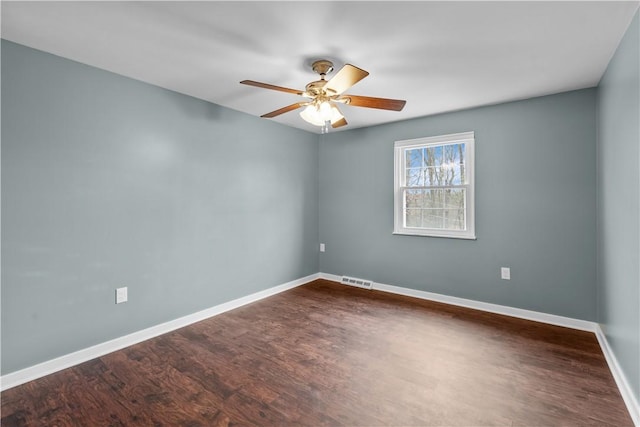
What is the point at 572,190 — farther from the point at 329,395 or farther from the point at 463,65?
the point at 329,395

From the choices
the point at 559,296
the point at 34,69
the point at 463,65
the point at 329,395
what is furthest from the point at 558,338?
the point at 34,69

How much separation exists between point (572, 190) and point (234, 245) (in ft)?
11.8

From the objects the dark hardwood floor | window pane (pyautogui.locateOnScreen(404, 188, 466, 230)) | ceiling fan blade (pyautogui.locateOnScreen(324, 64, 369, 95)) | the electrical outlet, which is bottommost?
the dark hardwood floor

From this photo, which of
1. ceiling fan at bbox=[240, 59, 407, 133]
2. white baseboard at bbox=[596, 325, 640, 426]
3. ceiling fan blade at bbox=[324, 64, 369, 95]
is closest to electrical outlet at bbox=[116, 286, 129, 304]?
ceiling fan at bbox=[240, 59, 407, 133]

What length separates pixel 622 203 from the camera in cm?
200

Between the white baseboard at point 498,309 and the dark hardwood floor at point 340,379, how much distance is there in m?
0.11

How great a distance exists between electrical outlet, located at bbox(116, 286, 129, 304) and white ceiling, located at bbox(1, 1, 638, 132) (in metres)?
1.85

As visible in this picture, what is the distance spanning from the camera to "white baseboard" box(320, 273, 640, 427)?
1824mm

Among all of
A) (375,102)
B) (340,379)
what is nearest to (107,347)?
(340,379)

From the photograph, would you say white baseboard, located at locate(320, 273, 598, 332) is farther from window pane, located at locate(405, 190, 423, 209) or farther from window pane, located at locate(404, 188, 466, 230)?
window pane, located at locate(405, 190, 423, 209)

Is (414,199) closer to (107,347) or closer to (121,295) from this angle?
(121,295)

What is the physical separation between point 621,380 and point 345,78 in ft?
8.86

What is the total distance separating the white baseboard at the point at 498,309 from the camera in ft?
9.66

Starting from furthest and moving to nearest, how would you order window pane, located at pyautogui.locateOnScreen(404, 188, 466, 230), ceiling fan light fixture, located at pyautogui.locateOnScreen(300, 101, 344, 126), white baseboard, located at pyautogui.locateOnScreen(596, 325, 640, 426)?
window pane, located at pyautogui.locateOnScreen(404, 188, 466, 230), ceiling fan light fixture, located at pyautogui.locateOnScreen(300, 101, 344, 126), white baseboard, located at pyautogui.locateOnScreen(596, 325, 640, 426)
